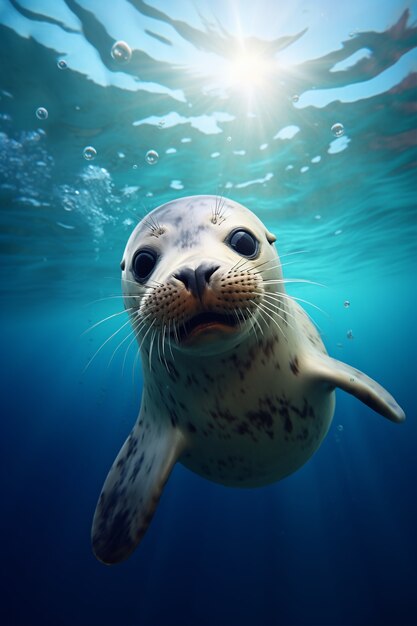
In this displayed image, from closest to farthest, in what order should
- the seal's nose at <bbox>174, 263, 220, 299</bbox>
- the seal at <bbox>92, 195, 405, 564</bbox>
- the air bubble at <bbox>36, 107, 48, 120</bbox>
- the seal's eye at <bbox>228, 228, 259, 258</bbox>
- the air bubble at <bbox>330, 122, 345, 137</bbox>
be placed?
the seal's nose at <bbox>174, 263, 220, 299</bbox>
the seal at <bbox>92, 195, 405, 564</bbox>
the seal's eye at <bbox>228, 228, 259, 258</bbox>
the air bubble at <bbox>36, 107, 48, 120</bbox>
the air bubble at <bbox>330, 122, 345, 137</bbox>

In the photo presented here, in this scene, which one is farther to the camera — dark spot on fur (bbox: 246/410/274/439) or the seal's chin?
dark spot on fur (bbox: 246/410/274/439)

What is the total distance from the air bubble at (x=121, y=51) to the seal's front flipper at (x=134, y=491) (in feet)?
16.6

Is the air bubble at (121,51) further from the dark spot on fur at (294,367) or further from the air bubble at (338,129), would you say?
the dark spot on fur at (294,367)

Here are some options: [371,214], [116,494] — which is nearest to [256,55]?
[116,494]

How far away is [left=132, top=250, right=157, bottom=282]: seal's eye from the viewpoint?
6.33 feet

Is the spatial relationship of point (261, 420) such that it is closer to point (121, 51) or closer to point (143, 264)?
point (143, 264)

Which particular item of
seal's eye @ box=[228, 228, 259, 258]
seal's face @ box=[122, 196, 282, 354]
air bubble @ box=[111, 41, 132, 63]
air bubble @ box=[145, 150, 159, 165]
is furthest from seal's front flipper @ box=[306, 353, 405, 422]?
air bubble @ box=[145, 150, 159, 165]

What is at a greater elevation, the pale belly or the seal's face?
the seal's face

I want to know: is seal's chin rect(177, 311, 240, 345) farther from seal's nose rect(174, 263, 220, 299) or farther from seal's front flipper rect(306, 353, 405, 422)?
seal's front flipper rect(306, 353, 405, 422)

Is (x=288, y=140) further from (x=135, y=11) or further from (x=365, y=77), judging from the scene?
(x=135, y=11)

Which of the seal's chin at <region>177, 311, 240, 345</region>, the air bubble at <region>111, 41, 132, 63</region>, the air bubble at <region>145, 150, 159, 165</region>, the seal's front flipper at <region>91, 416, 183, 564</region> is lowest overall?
the seal's front flipper at <region>91, 416, 183, 564</region>

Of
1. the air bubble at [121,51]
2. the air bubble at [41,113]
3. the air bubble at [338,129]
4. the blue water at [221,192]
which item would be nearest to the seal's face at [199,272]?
the blue water at [221,192]

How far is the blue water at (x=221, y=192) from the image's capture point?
5156mm

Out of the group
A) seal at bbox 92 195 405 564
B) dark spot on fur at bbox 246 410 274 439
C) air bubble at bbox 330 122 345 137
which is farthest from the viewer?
air bubble at bbox 330 122 345 137
